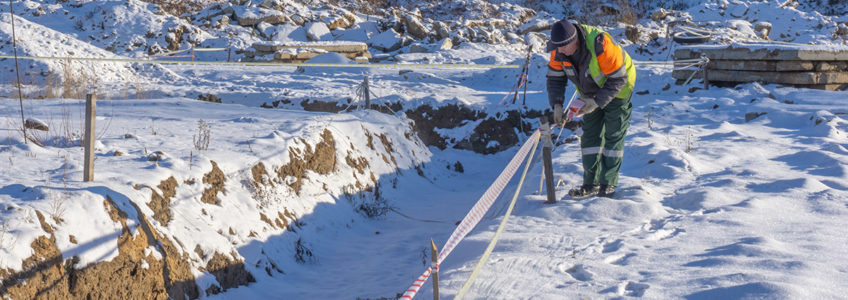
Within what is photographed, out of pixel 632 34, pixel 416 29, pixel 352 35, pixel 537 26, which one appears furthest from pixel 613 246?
pixel 537 26

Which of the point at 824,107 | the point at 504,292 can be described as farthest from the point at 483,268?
the point at 824,107

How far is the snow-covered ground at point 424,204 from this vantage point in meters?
4.07

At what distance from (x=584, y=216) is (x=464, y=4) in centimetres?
2664

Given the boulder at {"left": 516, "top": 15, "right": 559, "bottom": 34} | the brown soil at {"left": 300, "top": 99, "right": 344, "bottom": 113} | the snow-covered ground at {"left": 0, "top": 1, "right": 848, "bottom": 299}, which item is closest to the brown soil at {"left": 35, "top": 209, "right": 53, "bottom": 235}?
the snow-covered ground at {"left": 0, "top": 1, "right": 848, "bottom": 299}

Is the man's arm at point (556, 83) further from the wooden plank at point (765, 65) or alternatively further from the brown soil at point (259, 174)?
the wooden plank at point (765, 65)

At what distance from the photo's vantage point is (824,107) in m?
11.2

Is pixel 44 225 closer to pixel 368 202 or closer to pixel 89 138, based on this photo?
pixel 89 138

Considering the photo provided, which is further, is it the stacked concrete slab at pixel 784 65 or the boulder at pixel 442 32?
the boulder at pixel 442 32

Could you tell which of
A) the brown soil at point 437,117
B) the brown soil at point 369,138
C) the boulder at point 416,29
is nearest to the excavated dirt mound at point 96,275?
the brown soil at point 369,138

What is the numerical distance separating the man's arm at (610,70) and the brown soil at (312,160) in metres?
2.94

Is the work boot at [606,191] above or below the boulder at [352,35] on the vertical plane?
below

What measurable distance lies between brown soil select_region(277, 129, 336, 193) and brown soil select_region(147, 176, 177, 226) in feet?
4.72

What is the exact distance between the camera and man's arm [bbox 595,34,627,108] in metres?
5.73

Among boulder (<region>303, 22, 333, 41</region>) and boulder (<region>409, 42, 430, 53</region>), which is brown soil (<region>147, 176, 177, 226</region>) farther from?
boulder (<region>303, 22, 333, 41</region>)
